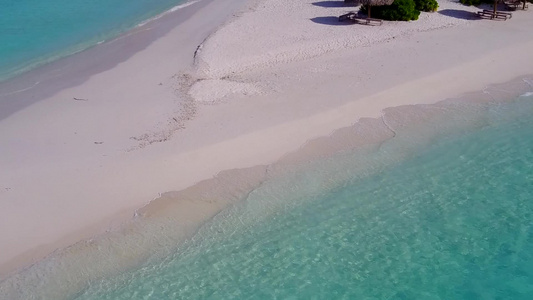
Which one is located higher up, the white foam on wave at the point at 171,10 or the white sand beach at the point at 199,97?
the white foam on wave at the point at 171,10

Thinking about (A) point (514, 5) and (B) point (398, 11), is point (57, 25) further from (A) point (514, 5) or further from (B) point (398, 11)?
(A) point (514, 5)

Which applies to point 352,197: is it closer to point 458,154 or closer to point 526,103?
point 458,154

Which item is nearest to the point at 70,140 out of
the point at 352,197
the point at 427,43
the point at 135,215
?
the point at 135,215

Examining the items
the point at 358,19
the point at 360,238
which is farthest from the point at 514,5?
the point at 360,238

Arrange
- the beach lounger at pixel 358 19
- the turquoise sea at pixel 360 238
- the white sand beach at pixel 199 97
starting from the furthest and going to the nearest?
the beach lounger at pixel 358 19 → the white sand beach at pixel 199 97 → the turquoise sea at pixel 360 238

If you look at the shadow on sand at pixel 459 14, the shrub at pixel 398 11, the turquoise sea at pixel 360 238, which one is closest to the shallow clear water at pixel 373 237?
the turquoise sea at pixel 360 238

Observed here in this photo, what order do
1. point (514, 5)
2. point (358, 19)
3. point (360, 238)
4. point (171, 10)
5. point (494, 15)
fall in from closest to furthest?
point (360, 238), point (494, 15), point (358, 19), point (514, 5), point (171, 10)

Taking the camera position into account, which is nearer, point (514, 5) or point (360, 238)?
point (360, 238)

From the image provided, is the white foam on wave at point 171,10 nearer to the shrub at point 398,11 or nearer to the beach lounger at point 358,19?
the beach lounger at point 358,19
